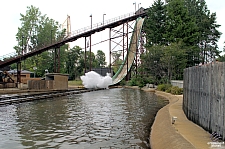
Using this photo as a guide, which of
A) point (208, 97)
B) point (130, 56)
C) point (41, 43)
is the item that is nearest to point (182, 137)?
point (208, 97)

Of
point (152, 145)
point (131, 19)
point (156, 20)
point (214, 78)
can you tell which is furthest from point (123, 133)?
point (131, 19)

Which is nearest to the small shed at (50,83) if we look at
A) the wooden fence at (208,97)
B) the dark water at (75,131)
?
the dark water at (75,131)

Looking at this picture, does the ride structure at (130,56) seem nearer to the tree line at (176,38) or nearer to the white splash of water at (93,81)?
the white splash of water at (93,81)

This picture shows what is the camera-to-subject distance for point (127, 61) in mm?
47531

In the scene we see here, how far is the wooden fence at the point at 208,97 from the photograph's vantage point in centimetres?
631

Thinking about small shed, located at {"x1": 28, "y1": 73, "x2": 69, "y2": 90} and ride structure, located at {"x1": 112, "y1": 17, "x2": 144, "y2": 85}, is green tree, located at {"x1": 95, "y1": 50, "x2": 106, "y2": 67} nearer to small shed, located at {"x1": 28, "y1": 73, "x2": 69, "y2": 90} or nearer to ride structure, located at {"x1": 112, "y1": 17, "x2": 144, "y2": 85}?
ride structure, located at {"x1": 112, "y1": 17, "x2": 144, "y2": 85}

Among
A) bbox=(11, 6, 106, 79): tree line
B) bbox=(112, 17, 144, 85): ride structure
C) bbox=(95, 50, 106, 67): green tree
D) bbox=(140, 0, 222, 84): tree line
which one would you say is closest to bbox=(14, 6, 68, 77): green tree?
bbox=(11, 6, 106, 79): tree line

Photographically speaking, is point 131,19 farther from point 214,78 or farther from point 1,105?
point 214,78

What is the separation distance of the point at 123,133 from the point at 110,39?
40767 millimetres

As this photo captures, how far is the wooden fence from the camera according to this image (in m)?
6.31

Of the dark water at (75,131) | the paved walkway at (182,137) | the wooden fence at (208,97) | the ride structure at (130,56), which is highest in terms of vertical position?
the ride structure at (130,56)

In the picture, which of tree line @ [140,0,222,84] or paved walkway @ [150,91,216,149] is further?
tree line @ [140,0,222,84]

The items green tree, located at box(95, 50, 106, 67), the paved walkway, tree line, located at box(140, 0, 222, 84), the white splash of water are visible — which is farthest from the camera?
green tree, located at box(95, 50, 106, 67)

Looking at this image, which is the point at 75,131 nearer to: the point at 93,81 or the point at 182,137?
the point at 182,137
